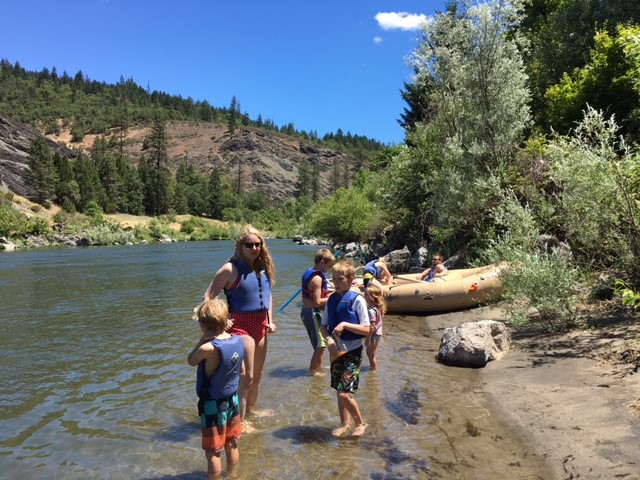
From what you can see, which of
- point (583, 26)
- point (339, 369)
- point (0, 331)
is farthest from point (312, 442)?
point (583, 26)

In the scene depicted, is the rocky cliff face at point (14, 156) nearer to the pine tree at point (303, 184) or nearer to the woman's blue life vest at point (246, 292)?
the pine tree at point (303, 184)

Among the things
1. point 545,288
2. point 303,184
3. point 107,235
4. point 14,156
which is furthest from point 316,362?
point 303,184

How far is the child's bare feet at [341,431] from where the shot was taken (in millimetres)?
4990

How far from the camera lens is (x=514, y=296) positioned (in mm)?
7867

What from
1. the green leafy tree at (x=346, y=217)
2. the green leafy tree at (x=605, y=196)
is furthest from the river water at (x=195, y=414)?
the green leafy tree at (x=346, y=217)

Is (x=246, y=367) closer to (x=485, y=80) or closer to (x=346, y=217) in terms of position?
(x=485, y=80)

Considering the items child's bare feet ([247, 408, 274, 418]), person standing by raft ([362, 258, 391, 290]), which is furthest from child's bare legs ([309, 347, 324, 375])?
child's bare feet ([247, 408, 274, 418])

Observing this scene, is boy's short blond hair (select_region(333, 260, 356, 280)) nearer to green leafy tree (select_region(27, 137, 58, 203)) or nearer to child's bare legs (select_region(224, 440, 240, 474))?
child's bare legs (select_region(224, 440, 240, 474))

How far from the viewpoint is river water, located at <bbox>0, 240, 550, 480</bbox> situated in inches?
171

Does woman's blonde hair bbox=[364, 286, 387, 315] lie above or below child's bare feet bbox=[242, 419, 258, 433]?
above

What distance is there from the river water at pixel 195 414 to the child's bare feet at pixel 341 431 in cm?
12

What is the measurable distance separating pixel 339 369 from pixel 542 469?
1.96 m

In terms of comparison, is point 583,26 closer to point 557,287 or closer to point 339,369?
point 557,287

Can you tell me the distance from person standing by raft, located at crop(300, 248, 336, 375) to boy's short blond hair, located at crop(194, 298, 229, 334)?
2618 mm
